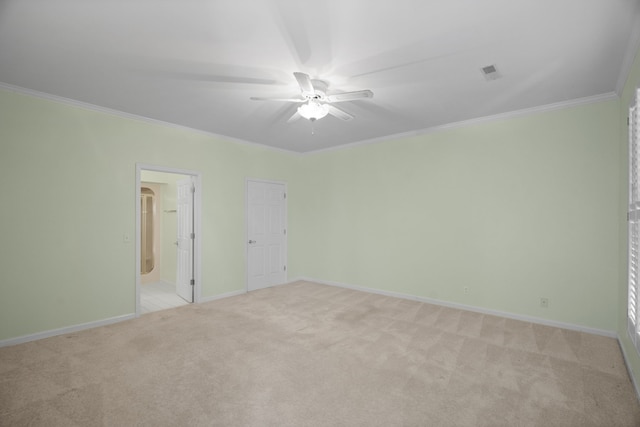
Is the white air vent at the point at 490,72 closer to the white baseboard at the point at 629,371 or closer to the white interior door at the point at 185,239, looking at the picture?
the white baseboard at the point at 629,371

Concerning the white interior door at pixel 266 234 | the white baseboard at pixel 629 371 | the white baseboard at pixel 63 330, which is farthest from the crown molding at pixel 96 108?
the white baseboard at pixel 629 371

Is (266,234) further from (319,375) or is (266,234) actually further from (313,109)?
(319,375)

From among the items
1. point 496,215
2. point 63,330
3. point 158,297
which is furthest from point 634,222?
point 158,297

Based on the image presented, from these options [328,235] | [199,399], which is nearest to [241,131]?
[328,235]

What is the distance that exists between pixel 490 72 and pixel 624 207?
1.93 metres

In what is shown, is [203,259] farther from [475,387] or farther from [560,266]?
[560,266]

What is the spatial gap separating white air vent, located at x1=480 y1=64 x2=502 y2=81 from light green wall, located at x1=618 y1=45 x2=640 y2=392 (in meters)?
1.00

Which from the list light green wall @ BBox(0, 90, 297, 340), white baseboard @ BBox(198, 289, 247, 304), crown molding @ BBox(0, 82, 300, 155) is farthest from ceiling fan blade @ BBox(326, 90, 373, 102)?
white baseboard @ BBox(198, 289, 247, 304)

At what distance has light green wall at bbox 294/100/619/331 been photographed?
3.47 m

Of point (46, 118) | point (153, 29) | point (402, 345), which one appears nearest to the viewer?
point (153, 29)

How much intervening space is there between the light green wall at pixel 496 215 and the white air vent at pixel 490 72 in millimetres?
1306

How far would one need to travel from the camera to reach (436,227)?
15.3 feet

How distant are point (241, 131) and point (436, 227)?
346 cm

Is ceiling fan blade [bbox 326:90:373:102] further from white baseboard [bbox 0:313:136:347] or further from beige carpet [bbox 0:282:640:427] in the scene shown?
white baseboard [bbox 0:313:136:347]
